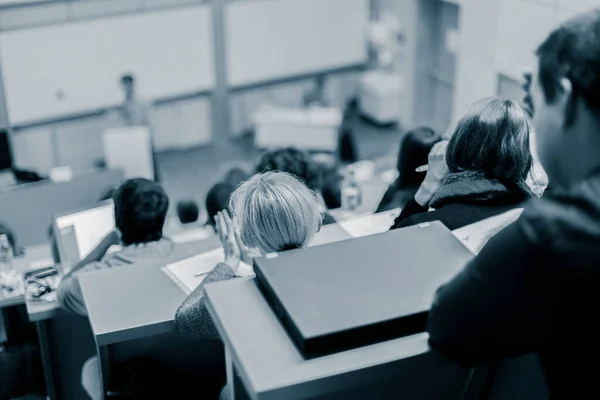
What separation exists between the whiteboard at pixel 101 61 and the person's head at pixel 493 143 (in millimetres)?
6159

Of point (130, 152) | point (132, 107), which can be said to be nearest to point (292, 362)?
point (130, 152)

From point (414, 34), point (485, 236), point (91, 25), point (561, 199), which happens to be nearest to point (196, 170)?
point (91, 25)

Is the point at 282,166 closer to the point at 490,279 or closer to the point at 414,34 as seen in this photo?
the point at 490,279

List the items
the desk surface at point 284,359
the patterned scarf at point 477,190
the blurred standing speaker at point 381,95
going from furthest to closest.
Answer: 1. the blurred standing speaker at point 381,95
2. the patterned scarf at point 477,190
3. the desk surface at point 284,359

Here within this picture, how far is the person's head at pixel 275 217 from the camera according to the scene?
168 cm

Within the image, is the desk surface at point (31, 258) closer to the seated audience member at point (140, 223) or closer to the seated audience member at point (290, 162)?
the seated audience member at point (140, 223)

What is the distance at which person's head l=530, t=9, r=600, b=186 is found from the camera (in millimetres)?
931

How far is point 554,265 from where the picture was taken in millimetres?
957

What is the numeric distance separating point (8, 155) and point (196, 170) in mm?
2149

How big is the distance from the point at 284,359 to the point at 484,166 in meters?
1.03

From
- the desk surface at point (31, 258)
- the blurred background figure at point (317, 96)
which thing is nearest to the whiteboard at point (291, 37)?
the blurred background figure at point (317, 96)

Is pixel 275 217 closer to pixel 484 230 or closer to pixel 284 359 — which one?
pixel 484 230

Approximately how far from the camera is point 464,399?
1338mm

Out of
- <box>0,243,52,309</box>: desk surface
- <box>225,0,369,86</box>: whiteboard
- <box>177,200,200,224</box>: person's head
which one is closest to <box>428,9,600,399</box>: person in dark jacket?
<box>0,243,52,309</box>: desk surface
